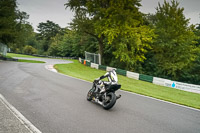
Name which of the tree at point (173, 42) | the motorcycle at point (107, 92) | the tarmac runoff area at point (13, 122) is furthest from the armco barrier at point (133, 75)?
the tarmac runoff area at point (13, 122)

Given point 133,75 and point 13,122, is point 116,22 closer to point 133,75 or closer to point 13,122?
point 133,75

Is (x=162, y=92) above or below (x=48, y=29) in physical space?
below

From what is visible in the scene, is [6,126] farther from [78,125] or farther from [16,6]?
[16,6]

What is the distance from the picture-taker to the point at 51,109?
20.3ft

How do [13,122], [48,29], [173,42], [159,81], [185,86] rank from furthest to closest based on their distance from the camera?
[48,29]
[173,42]
[159,81]
[185,86]
[13,122]

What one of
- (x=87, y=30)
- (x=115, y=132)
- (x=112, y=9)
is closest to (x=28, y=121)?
(x=115, y=132)

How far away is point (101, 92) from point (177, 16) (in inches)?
1090

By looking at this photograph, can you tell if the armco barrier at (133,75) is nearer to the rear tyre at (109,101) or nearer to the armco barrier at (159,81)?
the armco barrier at (159,81)

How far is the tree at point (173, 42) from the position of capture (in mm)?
28094

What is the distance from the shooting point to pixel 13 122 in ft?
15.6

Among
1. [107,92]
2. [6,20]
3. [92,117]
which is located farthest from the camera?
[6,20]

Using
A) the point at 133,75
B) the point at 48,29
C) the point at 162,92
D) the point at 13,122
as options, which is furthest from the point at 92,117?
the point at 48,29

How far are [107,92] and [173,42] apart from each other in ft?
82.7

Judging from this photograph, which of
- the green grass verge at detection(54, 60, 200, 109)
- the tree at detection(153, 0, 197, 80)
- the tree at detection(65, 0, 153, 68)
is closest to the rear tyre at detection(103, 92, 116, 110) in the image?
the green grass verge at detection(54, 60, 200, 109)
